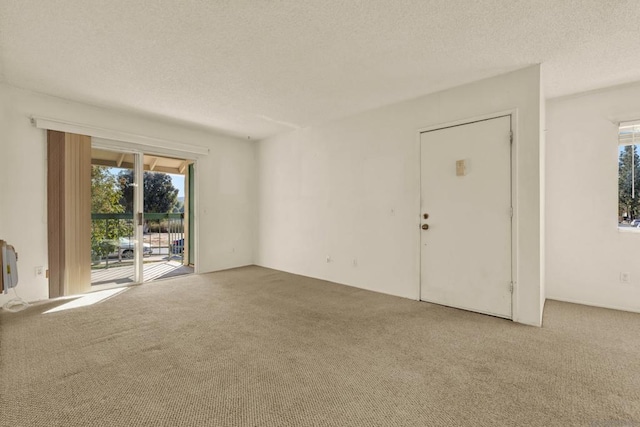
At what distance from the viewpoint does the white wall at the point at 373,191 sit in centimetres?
289

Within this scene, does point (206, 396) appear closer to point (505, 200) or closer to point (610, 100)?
point (505, 200)

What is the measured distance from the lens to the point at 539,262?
282cm

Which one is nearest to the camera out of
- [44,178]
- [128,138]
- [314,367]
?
[314,367]

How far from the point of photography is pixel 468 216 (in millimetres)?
3256

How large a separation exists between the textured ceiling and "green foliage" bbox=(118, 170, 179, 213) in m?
1.20

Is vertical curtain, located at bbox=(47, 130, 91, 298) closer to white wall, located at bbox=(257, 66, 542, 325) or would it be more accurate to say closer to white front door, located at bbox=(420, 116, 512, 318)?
white wall, located at bbox=(257, 66, 542, 325)

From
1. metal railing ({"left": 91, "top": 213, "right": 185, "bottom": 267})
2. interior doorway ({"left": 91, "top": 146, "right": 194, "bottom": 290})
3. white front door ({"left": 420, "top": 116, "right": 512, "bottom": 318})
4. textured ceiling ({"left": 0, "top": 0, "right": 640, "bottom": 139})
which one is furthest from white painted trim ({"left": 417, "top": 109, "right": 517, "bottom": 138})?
metal railing ({"left": 91, "top": 213, "right": 185, "bottom": 267})

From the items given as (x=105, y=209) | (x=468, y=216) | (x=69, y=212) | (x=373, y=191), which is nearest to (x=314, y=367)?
(x=468, y=216)

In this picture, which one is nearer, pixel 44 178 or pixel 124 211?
pixel 44 178

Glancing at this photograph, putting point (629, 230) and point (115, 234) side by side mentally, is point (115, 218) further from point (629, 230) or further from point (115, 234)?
point (629, 230)

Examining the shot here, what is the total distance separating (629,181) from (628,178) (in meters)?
0.04

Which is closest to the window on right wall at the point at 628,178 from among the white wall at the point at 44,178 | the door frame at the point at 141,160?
the white wall at the point at 44,178

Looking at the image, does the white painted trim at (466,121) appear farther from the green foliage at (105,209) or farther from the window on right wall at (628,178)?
the green foliage at (105,209)

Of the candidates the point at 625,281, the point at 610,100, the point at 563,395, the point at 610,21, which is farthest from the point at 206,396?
the point at 610,100
